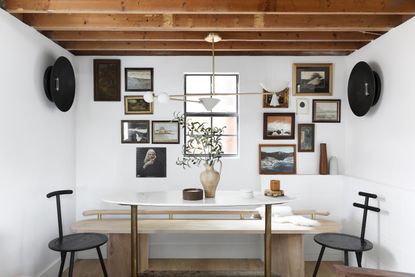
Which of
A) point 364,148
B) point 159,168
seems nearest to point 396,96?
point 364,148

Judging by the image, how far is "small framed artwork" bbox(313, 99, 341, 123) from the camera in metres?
4.23

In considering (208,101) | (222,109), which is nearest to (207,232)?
(208,101)

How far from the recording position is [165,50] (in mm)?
3939

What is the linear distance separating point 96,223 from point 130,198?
3.18ft

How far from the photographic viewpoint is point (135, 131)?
4211mm

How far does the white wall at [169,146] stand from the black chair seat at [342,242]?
1.05m

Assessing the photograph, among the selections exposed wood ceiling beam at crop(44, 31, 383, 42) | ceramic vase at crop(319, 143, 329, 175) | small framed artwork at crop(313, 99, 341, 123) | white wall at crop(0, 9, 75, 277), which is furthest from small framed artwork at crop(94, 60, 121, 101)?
ceramic vase at crop(319, 143, 329, 175)

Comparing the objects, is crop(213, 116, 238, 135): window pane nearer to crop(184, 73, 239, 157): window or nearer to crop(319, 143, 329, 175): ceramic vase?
crop(184, 73, 239, 157): window

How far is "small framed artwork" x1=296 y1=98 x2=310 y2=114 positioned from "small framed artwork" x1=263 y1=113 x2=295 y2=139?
101mm

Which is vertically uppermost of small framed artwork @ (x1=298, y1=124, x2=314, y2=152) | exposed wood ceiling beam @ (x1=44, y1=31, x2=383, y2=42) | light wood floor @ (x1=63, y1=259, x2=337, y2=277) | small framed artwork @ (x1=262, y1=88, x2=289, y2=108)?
exposed wood ceiling beam @ (x1=44, y1=31, x2=383, y2=42)

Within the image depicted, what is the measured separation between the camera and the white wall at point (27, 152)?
9.10 feet

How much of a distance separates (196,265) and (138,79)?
228 centimetres

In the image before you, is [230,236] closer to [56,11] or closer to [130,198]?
[130,198]

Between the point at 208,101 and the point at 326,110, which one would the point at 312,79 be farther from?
the point at 208,101
